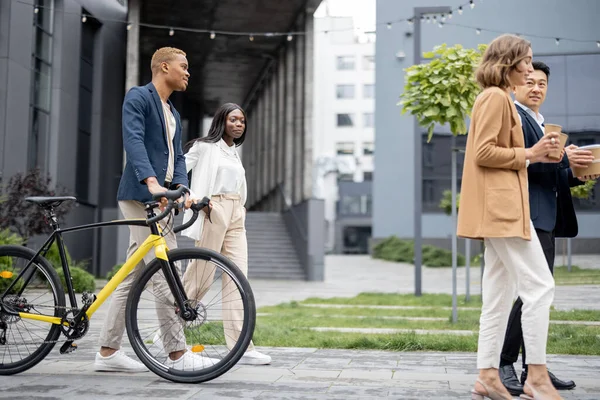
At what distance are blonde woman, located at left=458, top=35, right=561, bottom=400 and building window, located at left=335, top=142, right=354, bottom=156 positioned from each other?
6971 cm

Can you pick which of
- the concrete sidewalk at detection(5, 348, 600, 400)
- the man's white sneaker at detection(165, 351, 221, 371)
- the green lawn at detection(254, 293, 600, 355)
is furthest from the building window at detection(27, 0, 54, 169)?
the man's white sneaker at detection(165, 351, 221, 371)

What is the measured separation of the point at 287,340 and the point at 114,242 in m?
16.6

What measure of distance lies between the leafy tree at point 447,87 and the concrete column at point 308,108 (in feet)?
46.3

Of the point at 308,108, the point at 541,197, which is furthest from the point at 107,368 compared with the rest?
the point at 308,108

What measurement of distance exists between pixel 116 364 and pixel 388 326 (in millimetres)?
3834

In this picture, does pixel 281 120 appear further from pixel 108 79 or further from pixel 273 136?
pixel 108 79

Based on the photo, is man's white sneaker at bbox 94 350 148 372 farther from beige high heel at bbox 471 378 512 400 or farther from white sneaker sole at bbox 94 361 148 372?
beige high heel at bbox 471 378 512 400

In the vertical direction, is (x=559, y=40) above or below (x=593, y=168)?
above

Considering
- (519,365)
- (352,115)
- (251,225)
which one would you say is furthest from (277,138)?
(352,115)

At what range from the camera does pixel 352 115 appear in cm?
7338

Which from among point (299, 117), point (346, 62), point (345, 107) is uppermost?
point (346, 62)

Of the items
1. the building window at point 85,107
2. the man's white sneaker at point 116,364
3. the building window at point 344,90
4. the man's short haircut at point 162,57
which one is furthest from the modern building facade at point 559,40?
the building window at point 344,90

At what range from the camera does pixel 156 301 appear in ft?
14.7

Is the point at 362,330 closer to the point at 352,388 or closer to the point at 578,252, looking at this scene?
the point at 578,252
